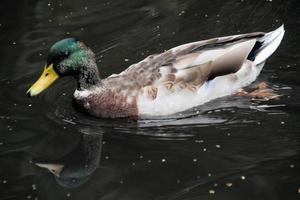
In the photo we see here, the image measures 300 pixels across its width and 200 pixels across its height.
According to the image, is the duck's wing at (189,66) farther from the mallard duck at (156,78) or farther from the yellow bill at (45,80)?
the yellow bill at (45,80)

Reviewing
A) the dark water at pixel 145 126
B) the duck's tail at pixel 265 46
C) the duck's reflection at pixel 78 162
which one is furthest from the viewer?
the duck's tail at pixel 265 46

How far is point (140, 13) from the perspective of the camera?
433 inches

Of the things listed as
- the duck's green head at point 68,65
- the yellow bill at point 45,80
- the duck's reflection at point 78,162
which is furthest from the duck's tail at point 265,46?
the yellow bill at point 45,80

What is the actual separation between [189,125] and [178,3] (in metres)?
3.72

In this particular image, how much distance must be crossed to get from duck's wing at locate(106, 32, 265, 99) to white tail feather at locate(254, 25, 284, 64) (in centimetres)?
27

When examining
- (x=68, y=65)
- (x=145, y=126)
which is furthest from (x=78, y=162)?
(x=68, y=65)

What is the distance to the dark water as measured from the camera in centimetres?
666

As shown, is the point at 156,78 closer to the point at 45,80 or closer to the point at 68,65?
the point at 68,65


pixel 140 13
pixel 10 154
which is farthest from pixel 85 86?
pixel 140 13

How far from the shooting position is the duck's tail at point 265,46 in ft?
29.4

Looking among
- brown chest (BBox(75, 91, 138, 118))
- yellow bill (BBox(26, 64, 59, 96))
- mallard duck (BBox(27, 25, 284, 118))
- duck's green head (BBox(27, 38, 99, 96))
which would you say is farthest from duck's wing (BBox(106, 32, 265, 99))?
yellow bill (BBox(26, 64, 59, 96))

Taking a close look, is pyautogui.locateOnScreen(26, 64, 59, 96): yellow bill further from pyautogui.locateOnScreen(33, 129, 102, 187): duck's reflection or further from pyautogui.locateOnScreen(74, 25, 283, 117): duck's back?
pyautogui.locateOnScreen(33, 129, 102, 187): duck's reflection

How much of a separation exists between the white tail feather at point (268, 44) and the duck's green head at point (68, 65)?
226 cm

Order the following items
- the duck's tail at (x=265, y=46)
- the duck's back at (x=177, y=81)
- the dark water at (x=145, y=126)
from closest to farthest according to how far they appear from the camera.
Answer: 1. the dark water at (x=145, y=126)
2. the duck's back at (x=177, y=81)
3. the duck's tail at (x=265, y=46)
